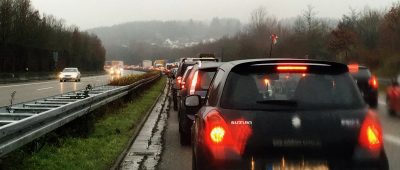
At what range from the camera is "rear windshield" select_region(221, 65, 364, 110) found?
4.73m

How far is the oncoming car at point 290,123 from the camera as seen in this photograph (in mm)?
4520

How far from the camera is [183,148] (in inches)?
404

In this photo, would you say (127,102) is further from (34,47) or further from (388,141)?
(34,47)

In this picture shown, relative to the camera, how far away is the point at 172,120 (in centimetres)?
1570

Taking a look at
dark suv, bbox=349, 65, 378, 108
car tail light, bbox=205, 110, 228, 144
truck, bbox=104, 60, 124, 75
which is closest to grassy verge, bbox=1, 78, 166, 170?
car tail light, bbox=205, 110, 228, 144

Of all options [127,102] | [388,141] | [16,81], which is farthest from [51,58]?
[388,141]

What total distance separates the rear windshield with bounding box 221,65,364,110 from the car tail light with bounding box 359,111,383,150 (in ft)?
0.56

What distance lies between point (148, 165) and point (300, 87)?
3.98m

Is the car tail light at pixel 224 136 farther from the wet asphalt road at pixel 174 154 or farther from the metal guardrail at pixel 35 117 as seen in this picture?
the wet asphalt road at pixel 174 154

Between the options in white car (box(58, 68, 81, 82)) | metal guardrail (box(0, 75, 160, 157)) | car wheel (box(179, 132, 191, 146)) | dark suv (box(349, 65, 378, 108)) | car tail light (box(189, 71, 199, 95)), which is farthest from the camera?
white car (box(58, 68, 81, 82))

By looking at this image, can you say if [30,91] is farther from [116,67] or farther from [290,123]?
[116,67]

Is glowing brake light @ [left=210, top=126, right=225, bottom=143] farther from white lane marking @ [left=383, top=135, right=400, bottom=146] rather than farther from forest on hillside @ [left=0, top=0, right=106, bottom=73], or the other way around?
forest on hillside @ [left=0, top=0, right=106, bottom=73]

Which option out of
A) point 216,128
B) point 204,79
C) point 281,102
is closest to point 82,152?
point 204,79

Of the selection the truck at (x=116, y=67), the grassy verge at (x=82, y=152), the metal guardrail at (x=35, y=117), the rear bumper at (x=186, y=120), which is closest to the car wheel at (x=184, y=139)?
the rear bumper at (x=186, y=120)
